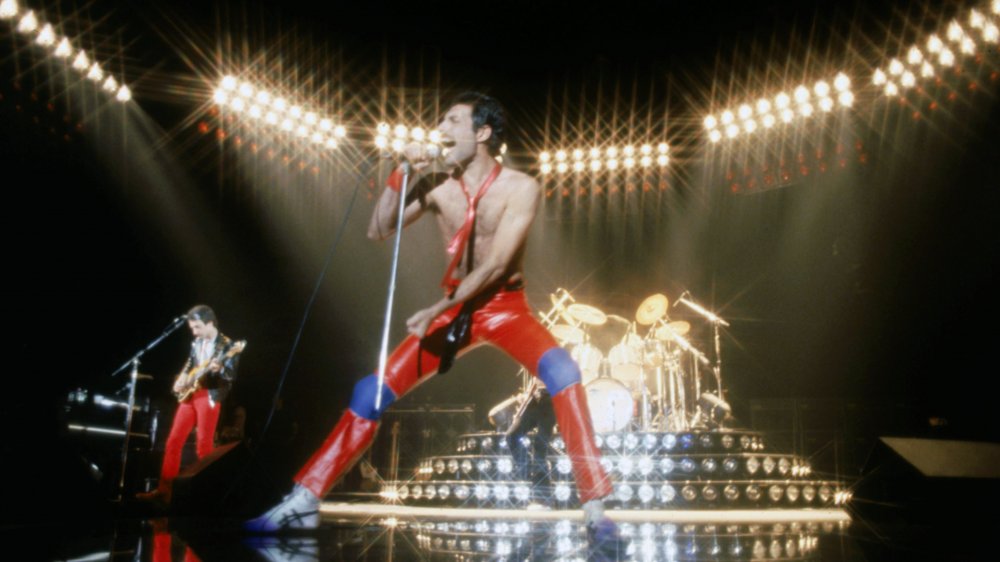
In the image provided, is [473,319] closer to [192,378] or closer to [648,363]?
[192,378]

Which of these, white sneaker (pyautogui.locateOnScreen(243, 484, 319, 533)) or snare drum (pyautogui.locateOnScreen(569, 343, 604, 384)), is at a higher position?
Result: snare drum (pyautogui.locateOnScreen(569, 343, 604, 384))

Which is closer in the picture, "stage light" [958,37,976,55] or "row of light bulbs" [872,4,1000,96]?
"row of light bulbs" [872,4,1000,96]

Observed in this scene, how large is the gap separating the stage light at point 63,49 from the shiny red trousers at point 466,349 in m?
5.81

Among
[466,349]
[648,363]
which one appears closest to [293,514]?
[466,349]

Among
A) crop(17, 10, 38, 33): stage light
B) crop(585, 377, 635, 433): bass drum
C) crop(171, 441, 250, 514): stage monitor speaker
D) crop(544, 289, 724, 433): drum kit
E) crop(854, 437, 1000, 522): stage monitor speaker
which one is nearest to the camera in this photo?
crop(171, 441, 250, 514): stage monitor speaker

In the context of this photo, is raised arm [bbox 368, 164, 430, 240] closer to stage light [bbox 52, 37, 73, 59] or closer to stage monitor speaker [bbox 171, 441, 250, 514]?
stage monitor speaker [bbox 171, 441, 250, 514]

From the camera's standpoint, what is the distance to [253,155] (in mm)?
8367

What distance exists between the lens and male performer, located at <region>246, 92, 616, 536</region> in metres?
2.54

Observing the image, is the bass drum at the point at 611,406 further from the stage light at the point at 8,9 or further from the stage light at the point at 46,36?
the stage light at the point at 8,9

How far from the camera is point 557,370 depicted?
8.63ft

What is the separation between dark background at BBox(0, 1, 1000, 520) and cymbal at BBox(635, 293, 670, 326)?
6.99 feet

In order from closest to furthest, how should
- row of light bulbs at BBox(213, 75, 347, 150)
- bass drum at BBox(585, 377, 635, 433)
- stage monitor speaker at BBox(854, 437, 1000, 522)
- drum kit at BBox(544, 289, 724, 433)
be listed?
stage monitor speaker at BBox(854, 437, 1000, 522) < bass drum at BBox(585, 377, 635, 433) < row of light bulbs at BBox(213, 75, 347, 150) < drum kit at BBox(544, 289, 724, 433)

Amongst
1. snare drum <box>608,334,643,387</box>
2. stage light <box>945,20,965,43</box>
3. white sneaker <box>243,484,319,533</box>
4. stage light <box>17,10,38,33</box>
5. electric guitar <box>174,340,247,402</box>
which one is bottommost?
white sneaker <box>243,484,319,533</box>

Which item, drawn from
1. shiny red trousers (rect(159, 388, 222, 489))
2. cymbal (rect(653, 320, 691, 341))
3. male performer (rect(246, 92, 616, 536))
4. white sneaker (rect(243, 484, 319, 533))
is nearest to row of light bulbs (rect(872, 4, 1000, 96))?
cymbal (rect(653, 320, 691, 341))
